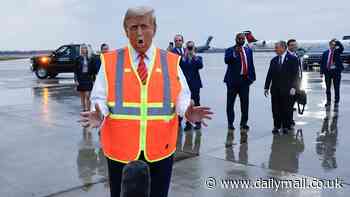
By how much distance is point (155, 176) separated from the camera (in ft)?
8.44

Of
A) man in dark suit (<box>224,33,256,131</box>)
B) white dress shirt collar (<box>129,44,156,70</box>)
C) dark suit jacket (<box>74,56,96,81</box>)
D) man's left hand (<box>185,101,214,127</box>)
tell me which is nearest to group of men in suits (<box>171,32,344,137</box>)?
man in dark suit (<box>224,33,256,131</box>)

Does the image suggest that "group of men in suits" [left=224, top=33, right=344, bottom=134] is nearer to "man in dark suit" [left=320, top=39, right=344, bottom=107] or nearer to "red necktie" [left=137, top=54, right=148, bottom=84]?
"man in dark suit" [left=320, top=39, right=344, bottom=107]

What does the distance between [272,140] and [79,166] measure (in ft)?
11.2

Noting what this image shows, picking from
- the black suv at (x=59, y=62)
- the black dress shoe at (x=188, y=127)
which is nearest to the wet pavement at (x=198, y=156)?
the black dress shoe at (x=188, y=127)

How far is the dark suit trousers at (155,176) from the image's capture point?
8.36ft

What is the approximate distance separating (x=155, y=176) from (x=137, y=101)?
0.49 meters

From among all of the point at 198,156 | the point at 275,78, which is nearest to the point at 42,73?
the point at 275,78

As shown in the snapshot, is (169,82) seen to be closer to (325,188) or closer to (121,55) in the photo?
(121,55)

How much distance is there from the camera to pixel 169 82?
8.30 feet

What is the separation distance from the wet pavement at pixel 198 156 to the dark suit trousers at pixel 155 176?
1951mm

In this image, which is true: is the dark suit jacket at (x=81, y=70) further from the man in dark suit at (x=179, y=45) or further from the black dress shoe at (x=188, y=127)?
the black dress shoe at (x=188, y=127)

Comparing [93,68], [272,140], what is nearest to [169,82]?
[272,140]

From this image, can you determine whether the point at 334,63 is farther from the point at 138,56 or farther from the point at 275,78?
the point at 138,56

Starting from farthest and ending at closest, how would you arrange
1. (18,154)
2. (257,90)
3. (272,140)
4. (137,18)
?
(257,90) < (272,140) < (18,154) < (137,18)
